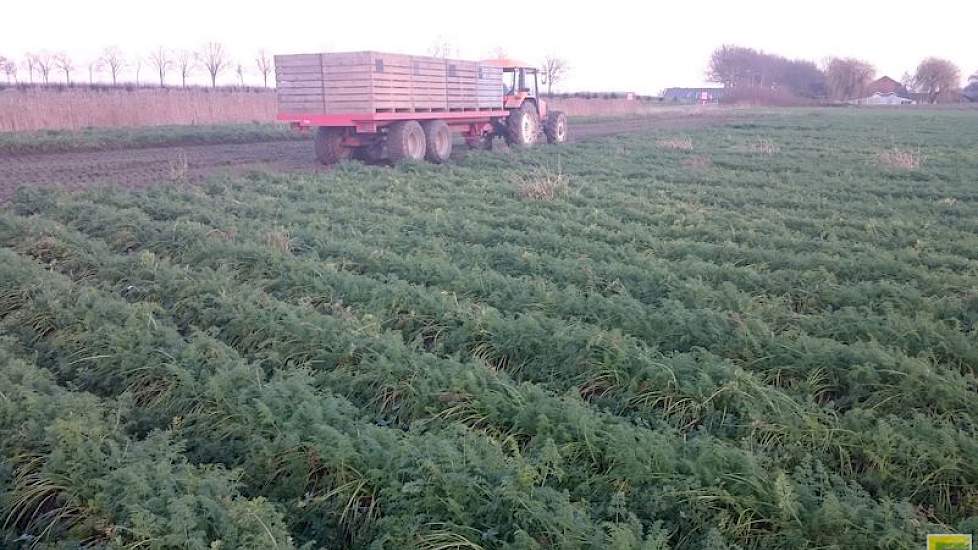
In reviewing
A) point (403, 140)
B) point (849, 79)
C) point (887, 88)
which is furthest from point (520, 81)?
point (887, 88)

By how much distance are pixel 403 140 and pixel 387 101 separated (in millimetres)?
895

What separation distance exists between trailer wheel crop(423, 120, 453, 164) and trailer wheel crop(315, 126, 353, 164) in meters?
1.87

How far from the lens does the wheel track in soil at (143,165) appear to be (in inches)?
483

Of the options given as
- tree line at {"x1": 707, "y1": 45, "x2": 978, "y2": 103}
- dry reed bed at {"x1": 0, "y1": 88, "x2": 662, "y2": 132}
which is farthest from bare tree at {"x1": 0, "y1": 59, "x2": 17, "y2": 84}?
tree line at {"x1": 707, "y1": 45, "x2": 978, "y2": 103}

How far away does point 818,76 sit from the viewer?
93875 mm

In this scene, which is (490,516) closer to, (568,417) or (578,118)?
(568,417)

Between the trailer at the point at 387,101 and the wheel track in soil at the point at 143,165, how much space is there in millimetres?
1054

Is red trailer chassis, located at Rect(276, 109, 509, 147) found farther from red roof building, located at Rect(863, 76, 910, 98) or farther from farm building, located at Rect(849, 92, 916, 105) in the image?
red roof building, located at Rect(863, 76, 910, 98)

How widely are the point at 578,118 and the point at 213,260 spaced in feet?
112

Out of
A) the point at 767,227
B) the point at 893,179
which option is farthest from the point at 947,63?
the point at 767,227

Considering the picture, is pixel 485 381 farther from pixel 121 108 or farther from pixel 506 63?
pixel 121 108

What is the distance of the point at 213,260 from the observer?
23.3 ft

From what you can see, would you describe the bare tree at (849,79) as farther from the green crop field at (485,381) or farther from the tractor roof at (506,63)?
the green crop field at (485,381)

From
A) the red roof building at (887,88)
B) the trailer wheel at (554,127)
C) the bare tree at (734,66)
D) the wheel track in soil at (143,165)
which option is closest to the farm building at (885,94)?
the red roof building at (887,88)
